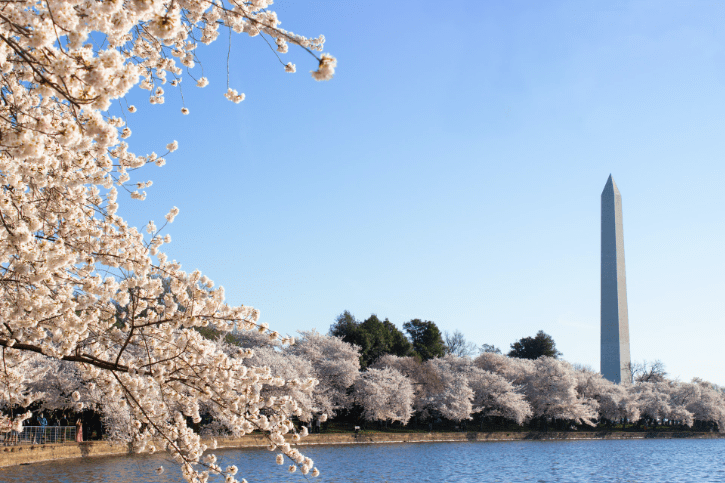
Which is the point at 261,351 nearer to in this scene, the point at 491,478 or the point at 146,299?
the point at 491,478

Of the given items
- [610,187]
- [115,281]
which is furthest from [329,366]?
[115,281]

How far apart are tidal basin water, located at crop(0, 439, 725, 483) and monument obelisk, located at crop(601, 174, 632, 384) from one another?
1116cm

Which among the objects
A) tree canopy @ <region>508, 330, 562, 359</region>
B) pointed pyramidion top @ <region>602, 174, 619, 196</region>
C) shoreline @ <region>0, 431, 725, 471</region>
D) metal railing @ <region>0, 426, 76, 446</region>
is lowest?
shoreline @ <region>0, 431, 725, 471</region>

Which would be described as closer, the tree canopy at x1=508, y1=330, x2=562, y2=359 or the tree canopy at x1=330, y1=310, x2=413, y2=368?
the tree canopy at x1=330, y1=310, x2=413, y2=368

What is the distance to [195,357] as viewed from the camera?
4.69 m

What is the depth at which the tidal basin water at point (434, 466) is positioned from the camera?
15625 millimetres

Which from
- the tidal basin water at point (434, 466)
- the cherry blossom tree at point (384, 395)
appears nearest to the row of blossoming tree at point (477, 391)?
the cherry blossom tree at point (384, 395)

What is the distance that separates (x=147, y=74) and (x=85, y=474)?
13957 mm

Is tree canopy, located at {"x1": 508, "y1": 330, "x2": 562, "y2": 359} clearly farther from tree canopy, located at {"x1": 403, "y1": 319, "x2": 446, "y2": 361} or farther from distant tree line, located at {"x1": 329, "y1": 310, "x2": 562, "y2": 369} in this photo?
tree canopy, located at {"x1": 403, "y1": 319, "x2": 446, "y2": 361}

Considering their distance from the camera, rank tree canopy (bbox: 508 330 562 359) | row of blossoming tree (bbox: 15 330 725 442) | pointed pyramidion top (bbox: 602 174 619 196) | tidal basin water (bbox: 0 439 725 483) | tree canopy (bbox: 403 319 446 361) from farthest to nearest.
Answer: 1. tree canopy (bbox: 508 330 562 359)
2. tree canopy (bbox: 403 319 446 361)
3. pointed pyramidion top (bbox: 602 174 619 196)
4. row of blossoming tree (bbox: 15 330 725 442)
5. tidal basin water (bbox: 0 439 725 483)

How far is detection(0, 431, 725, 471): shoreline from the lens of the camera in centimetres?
1659

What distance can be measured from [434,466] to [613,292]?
25.0 m

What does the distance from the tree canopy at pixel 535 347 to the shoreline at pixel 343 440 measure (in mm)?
11827

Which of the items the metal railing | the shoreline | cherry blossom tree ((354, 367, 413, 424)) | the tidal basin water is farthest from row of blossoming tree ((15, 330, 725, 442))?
the metal railing
